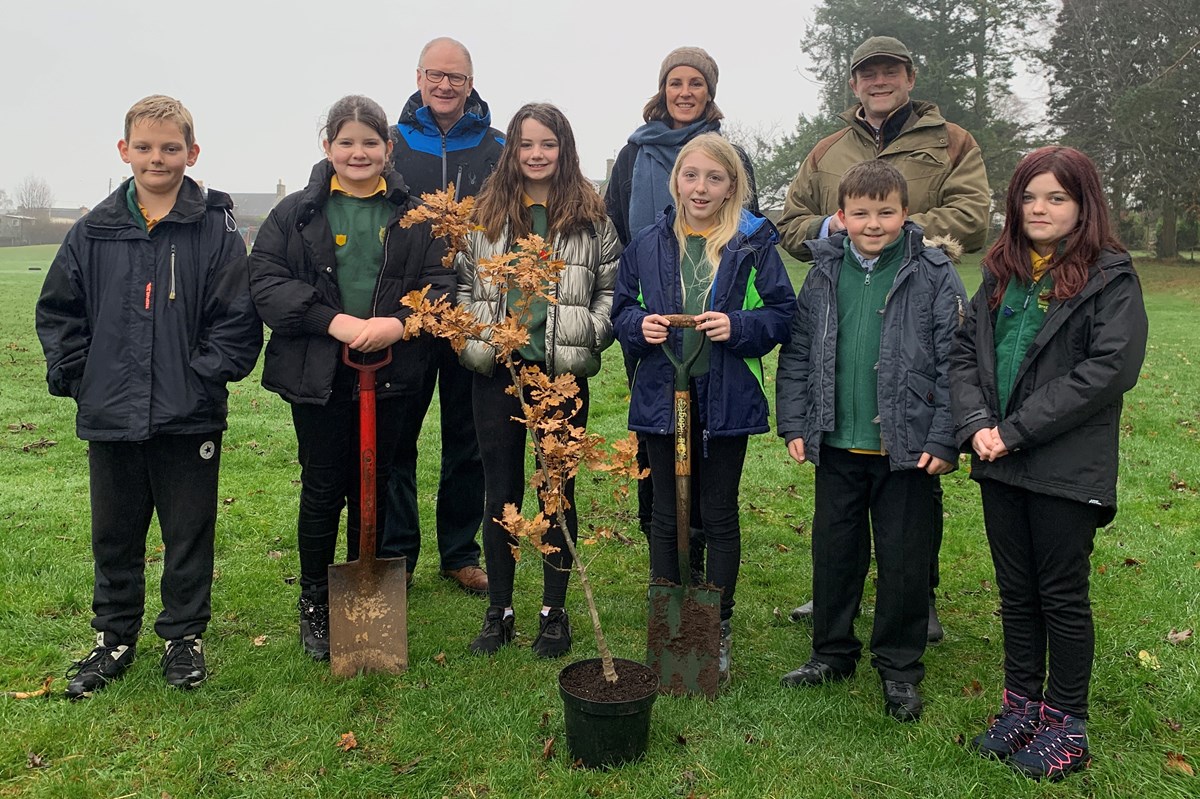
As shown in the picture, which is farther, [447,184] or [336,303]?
[447,184]

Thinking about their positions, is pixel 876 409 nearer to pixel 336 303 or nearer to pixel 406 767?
pixel 406 767

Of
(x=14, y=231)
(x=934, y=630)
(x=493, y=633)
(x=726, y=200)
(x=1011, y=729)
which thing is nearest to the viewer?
Result: (x=1011, y=729)

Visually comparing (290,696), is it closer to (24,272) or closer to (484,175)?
(484,175)

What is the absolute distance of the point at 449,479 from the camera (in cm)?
528

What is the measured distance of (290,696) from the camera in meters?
3.86

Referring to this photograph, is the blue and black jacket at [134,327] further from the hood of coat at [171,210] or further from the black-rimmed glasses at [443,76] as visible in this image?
the black-rimmed glasses at [443,76]

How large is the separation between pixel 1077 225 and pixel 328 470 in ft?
11.0

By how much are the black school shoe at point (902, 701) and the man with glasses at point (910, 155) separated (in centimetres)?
67

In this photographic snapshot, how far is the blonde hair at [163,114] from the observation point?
386 cm

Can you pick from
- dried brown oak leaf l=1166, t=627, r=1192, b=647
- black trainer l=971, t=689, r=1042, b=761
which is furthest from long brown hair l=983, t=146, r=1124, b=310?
dried brown oak leaf l=1166, t=627, r=1192, b=647

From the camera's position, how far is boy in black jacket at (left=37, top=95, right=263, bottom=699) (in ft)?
12.5

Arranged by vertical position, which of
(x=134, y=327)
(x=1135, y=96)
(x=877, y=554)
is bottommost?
(x=877, y=554)

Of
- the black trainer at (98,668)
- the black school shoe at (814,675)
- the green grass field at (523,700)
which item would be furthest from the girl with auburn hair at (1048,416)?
the black trainer at (98,668)

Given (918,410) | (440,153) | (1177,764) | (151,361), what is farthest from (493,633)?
(1177,764)
